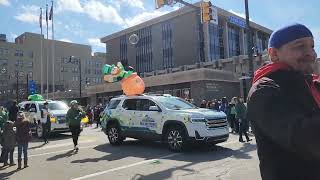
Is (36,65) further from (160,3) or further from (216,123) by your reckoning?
(216,123)

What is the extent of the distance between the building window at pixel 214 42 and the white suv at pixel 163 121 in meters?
55.2

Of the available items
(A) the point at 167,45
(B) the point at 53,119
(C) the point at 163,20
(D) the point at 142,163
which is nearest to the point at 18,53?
(C) the point at 163,20

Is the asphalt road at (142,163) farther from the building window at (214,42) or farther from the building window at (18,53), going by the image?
the building window at (18,53)

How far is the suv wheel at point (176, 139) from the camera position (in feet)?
42.2

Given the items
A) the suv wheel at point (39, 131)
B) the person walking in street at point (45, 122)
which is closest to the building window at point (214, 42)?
the person walking in street at point (45, 122)

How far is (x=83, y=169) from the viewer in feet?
35.8

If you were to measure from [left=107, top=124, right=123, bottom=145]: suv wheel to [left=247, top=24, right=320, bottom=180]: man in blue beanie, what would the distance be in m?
13.5

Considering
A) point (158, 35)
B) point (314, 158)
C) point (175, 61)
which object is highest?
point (158, 35)

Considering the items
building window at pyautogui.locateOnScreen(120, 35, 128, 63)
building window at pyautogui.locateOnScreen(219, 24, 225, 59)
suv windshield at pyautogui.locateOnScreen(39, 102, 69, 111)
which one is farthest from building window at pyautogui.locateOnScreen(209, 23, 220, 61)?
suv windshield at pyautogui.locateOnScreen(39, 102, 69, 111)

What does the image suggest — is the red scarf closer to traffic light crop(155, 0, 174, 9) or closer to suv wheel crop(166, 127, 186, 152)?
suv wheel crop(166, 127, 186, 152)

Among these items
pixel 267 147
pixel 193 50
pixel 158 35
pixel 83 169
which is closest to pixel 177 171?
pixel 83 169

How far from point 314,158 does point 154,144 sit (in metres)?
13.4

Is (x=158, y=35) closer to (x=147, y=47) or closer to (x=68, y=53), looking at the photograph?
(x=147, y=47)

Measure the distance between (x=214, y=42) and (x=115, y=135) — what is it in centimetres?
5713
